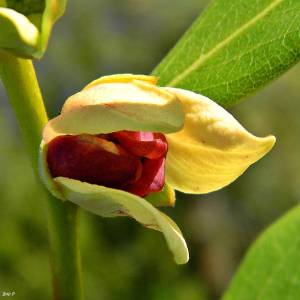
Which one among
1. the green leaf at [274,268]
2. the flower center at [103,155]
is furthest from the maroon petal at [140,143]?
the green leaf at [274,268]

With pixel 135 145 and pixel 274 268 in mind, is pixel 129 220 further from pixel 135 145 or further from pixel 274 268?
pixel 135 145

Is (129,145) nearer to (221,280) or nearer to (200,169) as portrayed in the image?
(200,169)

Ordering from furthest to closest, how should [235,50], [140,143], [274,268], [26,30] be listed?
1. [274,268]
2. [235,50]
3. [140,143]
4. [26,30]

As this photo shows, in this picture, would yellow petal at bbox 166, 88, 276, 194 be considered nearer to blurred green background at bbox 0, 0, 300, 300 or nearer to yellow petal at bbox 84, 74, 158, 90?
yellow petal at bbox 84, 74, 158, 90

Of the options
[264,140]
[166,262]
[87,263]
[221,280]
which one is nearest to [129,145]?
[264,140]

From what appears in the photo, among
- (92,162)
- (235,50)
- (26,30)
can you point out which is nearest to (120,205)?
(92,162)

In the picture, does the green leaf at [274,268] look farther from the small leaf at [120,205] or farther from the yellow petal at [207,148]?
the small leaf at [120,205]

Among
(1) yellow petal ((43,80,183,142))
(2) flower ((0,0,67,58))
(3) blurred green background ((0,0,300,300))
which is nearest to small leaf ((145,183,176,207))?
(1) yellow petal ((43,80,183,142))
